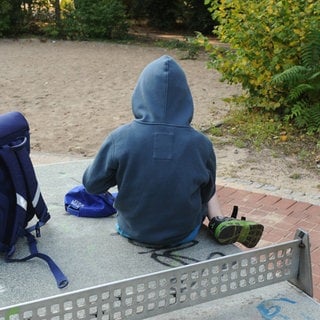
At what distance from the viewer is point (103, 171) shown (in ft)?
9.04

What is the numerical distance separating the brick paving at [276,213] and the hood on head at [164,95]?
4.93ft

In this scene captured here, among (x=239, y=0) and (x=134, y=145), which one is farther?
(x=239, y=0)

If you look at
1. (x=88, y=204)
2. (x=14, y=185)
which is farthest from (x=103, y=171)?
(x=88, y=204)

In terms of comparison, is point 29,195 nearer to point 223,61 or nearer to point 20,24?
point 223,61

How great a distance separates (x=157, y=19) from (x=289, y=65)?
1270 cm

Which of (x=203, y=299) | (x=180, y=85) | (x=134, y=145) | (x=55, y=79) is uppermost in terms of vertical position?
(x=180, y=85)

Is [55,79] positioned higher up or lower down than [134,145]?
lower down

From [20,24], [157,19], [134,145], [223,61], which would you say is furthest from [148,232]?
[157,19]

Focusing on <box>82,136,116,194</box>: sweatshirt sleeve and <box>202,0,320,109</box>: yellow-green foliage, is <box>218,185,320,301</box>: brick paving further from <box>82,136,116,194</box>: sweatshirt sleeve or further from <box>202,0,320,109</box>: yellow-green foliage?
<box>202,0,320,109</box>: yellow-green foliage

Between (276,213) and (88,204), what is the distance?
168 cm

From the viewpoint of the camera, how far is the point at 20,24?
1523 cm

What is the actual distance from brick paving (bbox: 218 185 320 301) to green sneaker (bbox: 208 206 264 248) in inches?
35.1

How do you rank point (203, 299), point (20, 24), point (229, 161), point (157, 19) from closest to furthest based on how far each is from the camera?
point (203, 299) < point (229, 161) < point (20, 24) < point (157, 19)

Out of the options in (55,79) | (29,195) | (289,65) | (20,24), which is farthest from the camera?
(20,24)
